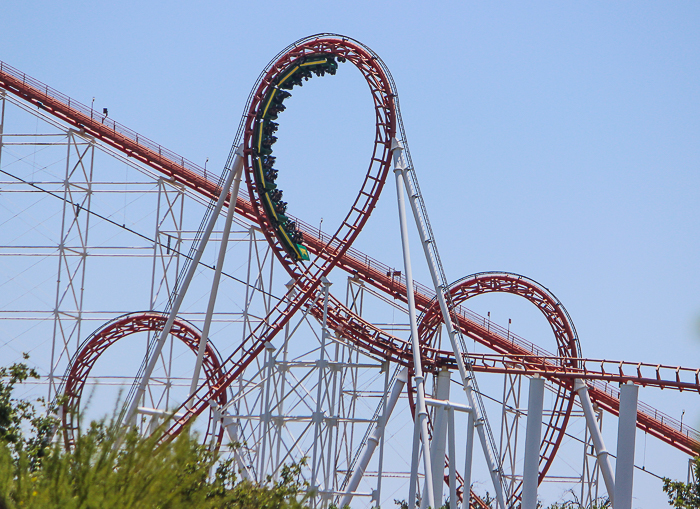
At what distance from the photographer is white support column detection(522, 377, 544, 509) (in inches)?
543

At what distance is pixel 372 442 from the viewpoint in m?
15.5

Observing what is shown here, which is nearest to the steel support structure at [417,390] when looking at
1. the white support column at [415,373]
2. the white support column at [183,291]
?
the white support column at [415,373]

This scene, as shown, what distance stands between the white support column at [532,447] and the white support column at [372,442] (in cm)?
260

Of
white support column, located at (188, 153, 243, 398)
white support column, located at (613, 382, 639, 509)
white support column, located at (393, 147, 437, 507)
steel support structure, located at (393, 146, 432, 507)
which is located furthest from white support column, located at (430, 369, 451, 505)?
white support column, located at (188, 153, 243, 398)

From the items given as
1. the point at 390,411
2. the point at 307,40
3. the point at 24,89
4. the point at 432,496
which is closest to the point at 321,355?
the point at 390,411

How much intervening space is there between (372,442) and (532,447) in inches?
109

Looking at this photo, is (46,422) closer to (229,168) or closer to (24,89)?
(229,168)

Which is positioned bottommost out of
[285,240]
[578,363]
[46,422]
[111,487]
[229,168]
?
[111,487]

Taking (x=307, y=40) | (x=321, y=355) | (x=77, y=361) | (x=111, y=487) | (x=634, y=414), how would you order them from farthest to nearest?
(x=77, y=361) → (x=307, y=40) → (x=321, y=355) → (x=634, y=414) → (x=111, y=487)

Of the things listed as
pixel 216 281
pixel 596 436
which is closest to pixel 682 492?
pixel 596 436

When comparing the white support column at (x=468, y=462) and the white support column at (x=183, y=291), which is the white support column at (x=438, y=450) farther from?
the white support column at (x=183, y=291)

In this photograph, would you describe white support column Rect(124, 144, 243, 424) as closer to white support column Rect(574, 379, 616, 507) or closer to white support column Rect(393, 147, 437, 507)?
white support column Rect(393, 147, 437, 507)

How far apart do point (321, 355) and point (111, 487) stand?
→ 9600mm

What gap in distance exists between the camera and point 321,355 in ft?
51.2
